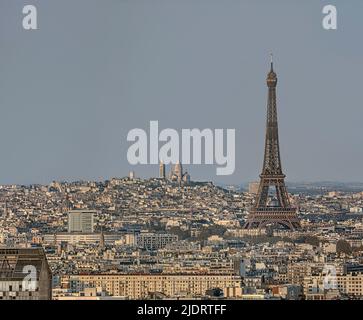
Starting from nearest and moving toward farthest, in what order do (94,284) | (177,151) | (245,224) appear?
(177,151) → (94,284) → (245,224)

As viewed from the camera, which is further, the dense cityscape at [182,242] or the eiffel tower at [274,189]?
the dense cityscape at [182,242]

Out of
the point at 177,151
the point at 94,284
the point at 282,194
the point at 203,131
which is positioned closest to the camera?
the point at 177,151

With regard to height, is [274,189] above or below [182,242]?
above

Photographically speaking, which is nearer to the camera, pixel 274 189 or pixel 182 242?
pixel 274 189
